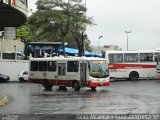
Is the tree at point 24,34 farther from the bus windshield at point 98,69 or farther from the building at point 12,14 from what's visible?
the building at point 12,14

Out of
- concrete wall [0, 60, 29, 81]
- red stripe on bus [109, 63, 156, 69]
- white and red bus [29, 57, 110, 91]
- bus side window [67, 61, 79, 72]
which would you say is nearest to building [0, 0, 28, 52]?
bus side window [67, 61, 79, 72]

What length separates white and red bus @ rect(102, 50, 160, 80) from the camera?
4997 centimetres

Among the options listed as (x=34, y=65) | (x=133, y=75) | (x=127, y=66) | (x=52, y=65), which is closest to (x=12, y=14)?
(x=52, y=65)

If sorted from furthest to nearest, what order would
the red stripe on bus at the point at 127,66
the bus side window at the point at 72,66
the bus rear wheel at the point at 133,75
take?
1. the bus rear wheel at the point at 133,75
2. the red stripe on bus at the point at 127,66
3. the bus side window at the point at 72,66

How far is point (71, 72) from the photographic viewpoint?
39.5 metres

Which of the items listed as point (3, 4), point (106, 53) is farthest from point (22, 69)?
point (3, 4)

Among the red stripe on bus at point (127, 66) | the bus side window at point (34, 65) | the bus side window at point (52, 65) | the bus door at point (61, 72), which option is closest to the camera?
the bus door at point (61, 72)

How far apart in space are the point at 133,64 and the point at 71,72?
39.6ft

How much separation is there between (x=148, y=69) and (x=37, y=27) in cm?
2296

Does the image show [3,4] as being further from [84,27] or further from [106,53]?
[84,27]

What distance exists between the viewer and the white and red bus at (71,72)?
38.1m

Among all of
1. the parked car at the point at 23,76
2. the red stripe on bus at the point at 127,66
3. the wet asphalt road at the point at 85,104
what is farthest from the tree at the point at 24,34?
the wet asphalt road at the point at 85,104

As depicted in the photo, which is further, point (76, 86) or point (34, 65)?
point (34, 65)

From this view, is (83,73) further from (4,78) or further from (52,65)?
(4,78)
